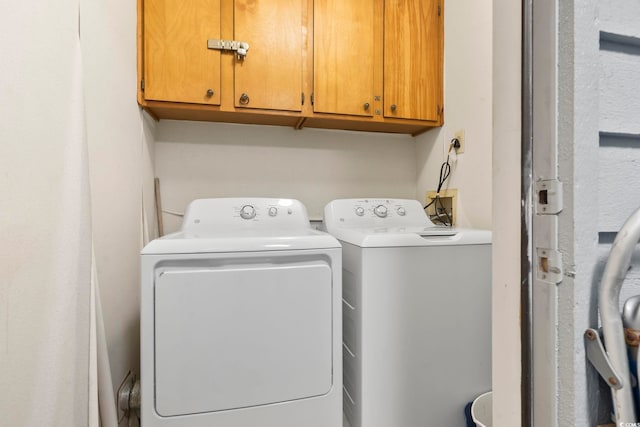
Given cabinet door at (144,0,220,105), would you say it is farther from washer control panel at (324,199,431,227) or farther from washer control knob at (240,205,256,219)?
washer control panel at (324,199,431,227)

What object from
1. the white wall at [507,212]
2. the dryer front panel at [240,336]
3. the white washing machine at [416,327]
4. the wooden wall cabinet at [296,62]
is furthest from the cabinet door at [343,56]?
the white wall at [507,212]

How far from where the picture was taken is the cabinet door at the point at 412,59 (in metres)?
1.85

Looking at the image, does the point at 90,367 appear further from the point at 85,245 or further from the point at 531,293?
the point at 531,293

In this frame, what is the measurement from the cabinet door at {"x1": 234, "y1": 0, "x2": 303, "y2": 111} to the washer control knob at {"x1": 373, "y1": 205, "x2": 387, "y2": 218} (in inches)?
29.4

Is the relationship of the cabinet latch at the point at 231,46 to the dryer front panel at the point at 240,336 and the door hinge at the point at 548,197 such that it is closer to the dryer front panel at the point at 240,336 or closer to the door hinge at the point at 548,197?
the dryer front panel at the point at 240,336

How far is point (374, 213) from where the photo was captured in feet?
5.84

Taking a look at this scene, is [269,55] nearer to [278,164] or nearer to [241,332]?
[278,164]

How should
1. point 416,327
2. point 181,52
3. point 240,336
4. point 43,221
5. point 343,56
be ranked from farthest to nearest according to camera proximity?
point 343,56 → point 181,52 → point 416,327 → point 240,336 → point 43,221

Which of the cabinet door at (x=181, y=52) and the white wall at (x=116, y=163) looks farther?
the cabinet door at (x=181, y=52)

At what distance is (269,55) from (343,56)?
1.42ft

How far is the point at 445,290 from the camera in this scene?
47.4 inches

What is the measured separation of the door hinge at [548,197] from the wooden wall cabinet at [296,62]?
1433 mm

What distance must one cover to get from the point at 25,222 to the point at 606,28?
120 centimetres

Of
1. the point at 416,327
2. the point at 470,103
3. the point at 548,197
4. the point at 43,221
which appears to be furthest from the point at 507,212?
the point at 470,103
